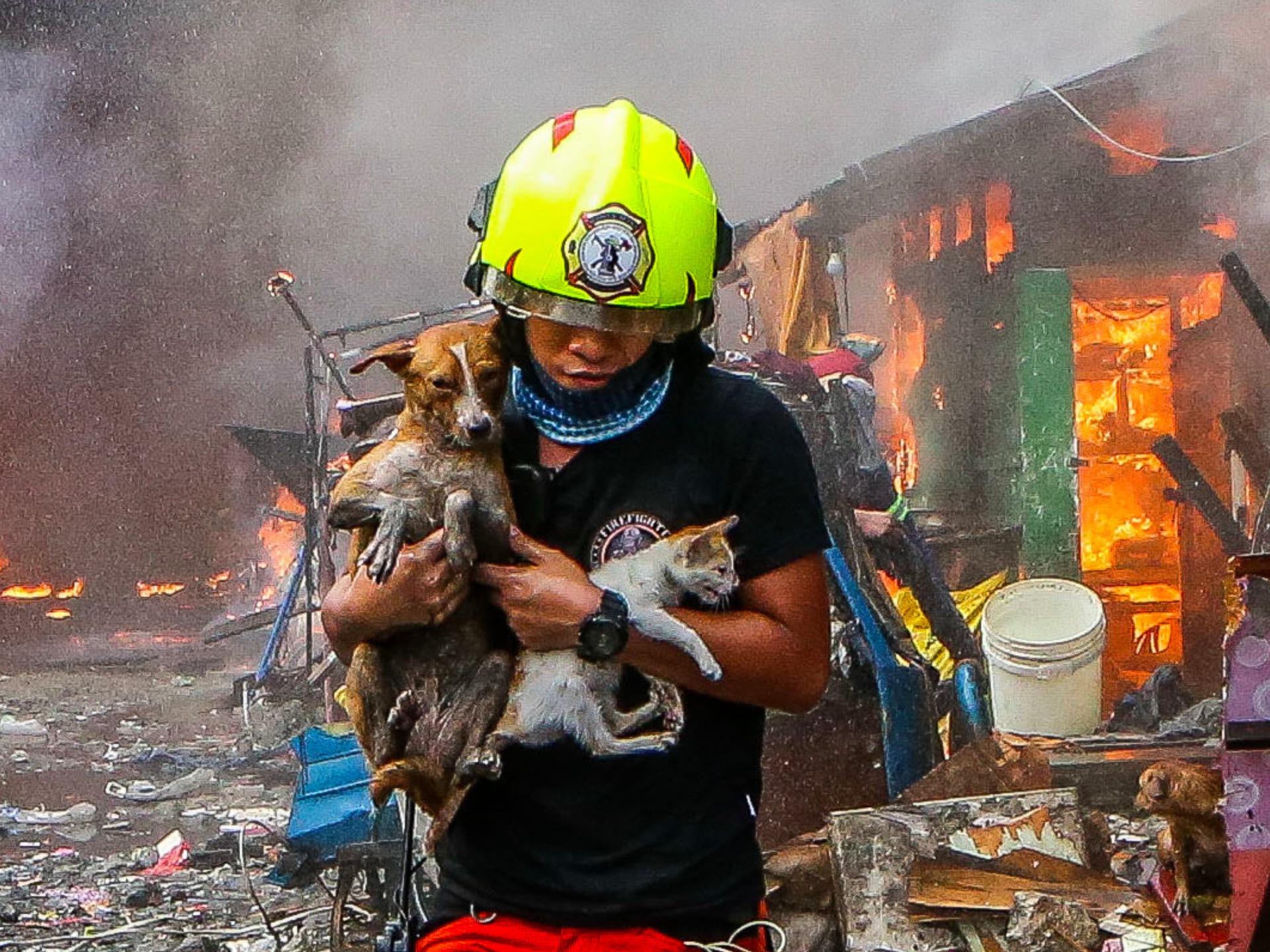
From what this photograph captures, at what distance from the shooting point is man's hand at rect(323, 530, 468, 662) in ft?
→ 7.06

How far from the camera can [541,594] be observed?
83.2 inches

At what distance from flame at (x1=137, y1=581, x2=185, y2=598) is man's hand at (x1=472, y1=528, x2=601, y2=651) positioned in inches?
441

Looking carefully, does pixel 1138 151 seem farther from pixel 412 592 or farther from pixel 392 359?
pixel 412 592

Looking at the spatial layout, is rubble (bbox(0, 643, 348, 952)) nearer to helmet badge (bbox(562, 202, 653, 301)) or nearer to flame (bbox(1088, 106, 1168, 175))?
helmet badge (bbox(562, 202, 653, 301))

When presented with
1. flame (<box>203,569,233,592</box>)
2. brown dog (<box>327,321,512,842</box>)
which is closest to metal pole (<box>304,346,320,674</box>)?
flame (<box>203,569,233,592</box>)

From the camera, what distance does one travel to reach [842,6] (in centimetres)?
980

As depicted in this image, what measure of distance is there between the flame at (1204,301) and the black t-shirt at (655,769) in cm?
847

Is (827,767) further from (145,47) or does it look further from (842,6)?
(145,47)

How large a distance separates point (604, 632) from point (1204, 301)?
9.06 m

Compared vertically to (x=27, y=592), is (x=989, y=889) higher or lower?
lower

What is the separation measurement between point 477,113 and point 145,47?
2515mm

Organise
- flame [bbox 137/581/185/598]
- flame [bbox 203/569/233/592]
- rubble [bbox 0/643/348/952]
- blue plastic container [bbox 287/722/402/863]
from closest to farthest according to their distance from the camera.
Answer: rubble [bbox 0/643/348/952] < blue plastic container [bbox 287/722/402/863] < flame [bbox 203/569/233/592] < flame [bbox 137/581/185/598]

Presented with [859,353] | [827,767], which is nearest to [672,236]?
[827,767]

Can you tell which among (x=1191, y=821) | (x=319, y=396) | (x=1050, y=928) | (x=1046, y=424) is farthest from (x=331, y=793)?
(x=1046, y=424)
